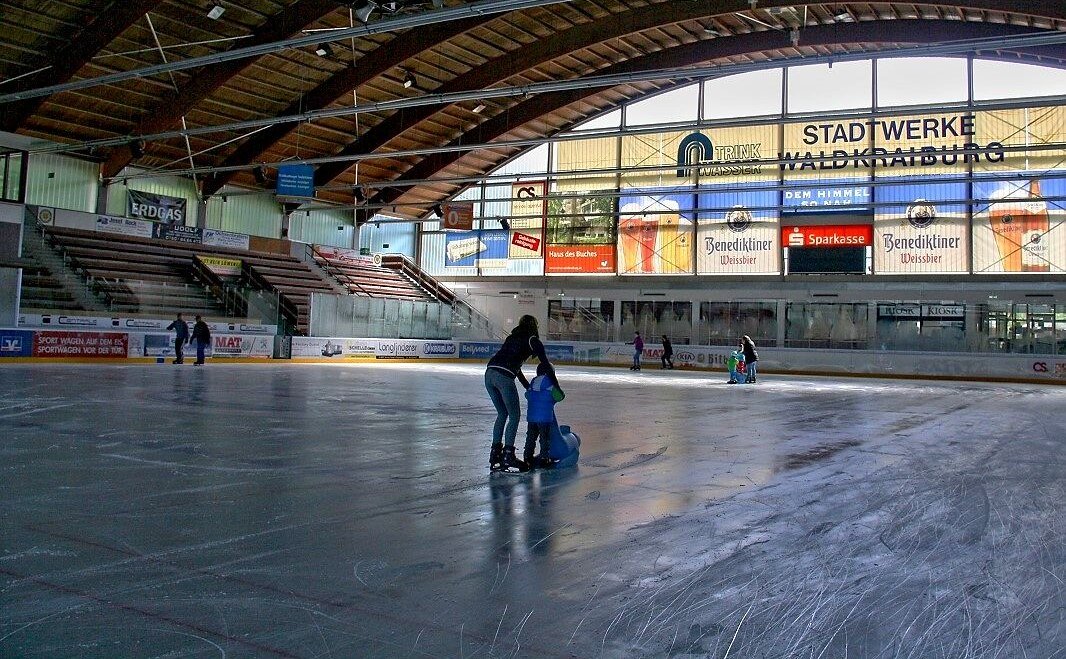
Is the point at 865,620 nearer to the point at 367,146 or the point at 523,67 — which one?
the point at 523,67

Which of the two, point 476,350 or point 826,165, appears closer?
point 826,165

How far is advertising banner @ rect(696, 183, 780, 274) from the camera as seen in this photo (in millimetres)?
36500

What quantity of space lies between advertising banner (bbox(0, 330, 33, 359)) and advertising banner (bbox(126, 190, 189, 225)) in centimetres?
1108

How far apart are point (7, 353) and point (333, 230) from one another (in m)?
20.8

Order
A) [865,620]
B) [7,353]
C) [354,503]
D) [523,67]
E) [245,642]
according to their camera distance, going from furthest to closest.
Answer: [523,67] < [7,353] < [354,503] < [865,620] < [245,642]

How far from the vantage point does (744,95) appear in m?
35.8

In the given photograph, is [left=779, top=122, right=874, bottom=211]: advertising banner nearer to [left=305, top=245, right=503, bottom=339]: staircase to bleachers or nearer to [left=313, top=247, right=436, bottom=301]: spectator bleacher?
[left=305, top=245, right=503, bottom=339]: staircase to bleachers

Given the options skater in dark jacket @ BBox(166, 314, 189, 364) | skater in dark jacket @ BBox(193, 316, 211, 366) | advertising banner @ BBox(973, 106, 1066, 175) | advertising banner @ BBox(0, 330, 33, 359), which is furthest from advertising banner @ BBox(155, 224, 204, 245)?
advertising banner @ BBox(973, 106, 1066, 175)

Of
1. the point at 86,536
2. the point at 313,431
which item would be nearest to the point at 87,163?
the point at 313,431

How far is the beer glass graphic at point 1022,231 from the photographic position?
32531mm

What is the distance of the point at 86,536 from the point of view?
4.66 metres

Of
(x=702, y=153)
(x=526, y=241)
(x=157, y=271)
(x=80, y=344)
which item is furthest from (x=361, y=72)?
(x=702, y=153)

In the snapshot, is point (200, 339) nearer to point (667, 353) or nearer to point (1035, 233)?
point (667, 353)

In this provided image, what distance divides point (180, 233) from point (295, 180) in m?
13.5
